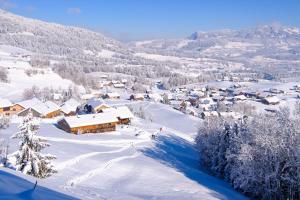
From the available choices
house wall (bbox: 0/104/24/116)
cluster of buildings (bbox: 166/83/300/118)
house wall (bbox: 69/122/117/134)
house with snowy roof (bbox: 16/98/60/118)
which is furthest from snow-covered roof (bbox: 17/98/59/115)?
cluster of buildings (bbox: 166/83/300/118)

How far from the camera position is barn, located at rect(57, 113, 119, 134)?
64.0 meters

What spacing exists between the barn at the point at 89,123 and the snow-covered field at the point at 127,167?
1.50 meters

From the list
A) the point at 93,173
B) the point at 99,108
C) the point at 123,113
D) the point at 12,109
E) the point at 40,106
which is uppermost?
the point at 40,106

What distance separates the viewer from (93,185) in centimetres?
3462

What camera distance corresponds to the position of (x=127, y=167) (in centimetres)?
4344

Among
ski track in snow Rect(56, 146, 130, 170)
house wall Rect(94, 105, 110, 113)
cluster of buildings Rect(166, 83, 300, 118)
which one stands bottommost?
cluster of buildings Rect(166, 83, 300, 118)

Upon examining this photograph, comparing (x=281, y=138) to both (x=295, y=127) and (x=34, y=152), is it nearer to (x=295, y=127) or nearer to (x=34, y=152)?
(x=295, y=127)

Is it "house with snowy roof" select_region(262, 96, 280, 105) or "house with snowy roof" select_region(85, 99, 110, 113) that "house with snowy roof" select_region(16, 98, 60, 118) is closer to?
"house with snowy roof" select_region(85, 99, 110, 113)

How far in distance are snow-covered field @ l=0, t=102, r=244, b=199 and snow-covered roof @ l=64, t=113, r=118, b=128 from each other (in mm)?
2138

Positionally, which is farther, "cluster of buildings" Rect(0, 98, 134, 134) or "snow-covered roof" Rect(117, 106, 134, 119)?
"snow-covered roof" Rect(117, 106, 134, 119)

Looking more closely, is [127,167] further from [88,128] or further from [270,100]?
[270,100]

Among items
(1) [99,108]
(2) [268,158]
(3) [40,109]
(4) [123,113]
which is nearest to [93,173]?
(2) [268,158]

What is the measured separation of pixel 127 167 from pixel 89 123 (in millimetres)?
23151

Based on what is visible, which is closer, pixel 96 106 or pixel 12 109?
pixel 12 109
